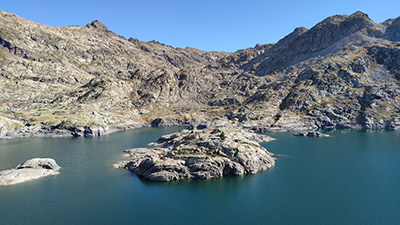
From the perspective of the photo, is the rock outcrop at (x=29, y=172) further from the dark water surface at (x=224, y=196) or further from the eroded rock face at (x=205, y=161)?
the eroded rock face at (x=205, y=161)

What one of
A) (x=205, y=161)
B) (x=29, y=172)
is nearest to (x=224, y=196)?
(x=205, y=161)

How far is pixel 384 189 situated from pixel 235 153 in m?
47.8

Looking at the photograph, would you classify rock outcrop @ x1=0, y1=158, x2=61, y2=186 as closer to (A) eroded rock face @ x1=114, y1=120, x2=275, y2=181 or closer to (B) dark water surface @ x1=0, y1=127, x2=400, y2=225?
(B) dark water surface @ x1=0, y1=127, x2=400, y2=225

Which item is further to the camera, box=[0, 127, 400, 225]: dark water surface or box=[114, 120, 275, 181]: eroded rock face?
box=[114, 120, 275, 181]: eroded rock face

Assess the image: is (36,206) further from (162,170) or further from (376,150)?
(376,150)

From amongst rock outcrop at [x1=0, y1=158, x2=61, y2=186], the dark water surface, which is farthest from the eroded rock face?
rock outcrop at [x1=0, y1=158, x2=61, y2=186]

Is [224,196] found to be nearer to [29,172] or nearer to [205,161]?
[205,161]

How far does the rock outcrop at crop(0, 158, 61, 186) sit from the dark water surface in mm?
4250

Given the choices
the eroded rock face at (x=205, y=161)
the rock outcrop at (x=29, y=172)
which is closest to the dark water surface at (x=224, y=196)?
the eroded rock face at (x=205, y=161)

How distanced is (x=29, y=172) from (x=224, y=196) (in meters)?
72.6

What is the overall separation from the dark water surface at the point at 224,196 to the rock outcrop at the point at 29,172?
4.25 metres

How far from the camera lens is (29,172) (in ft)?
309

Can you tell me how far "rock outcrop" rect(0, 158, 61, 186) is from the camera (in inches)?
3465

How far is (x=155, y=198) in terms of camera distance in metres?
74.4
